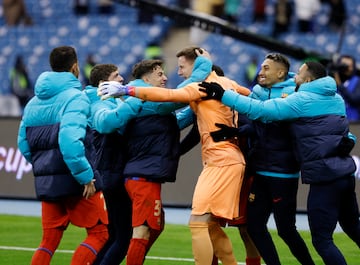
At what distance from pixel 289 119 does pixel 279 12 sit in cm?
1358

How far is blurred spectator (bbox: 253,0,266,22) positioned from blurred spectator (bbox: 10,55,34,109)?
5.39 metres

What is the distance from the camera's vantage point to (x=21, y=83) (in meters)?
22.8

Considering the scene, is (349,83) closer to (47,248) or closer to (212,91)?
(212,91)

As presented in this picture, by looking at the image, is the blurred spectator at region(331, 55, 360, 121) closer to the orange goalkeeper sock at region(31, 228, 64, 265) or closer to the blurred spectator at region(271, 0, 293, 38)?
the blurred spectator at region(271, 0, 293, 38)

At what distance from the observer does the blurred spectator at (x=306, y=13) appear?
2094 centimetres

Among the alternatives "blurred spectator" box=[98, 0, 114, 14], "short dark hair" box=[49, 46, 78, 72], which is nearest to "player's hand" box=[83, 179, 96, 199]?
"short dark hair" box=[49, 46, 78, 72]

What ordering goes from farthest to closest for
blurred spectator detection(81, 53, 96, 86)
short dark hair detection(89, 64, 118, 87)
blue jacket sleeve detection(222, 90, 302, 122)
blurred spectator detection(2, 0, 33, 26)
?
blurred spectator detection(2, 0, 33, 26) < blurred spectator detection(81, 53, 96, 86) < short dark hair detection(89, 64, 118, 87) < blue jacket sleeve detection(222, 90, 302, 122)

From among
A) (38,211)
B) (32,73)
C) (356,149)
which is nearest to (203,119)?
(356,149)

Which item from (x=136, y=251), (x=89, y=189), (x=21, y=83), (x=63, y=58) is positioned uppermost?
(x=63, y=58)

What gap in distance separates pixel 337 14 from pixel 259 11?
1.92 m

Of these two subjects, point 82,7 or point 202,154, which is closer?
point 202,154

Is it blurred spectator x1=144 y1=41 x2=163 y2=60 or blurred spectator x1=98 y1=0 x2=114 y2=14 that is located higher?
blurred spectator x1=98 y1=0 x2=114 y2=14

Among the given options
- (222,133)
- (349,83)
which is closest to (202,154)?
(222,133)

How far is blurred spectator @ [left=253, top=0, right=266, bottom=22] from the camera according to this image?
2175 cm
